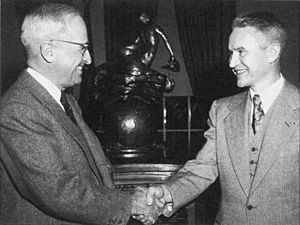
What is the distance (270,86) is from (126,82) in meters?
1.88

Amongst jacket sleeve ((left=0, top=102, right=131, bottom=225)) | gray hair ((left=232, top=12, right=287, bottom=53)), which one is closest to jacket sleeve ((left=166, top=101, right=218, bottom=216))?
gray hair ((left=232, top=12, right=287, bottom=53))

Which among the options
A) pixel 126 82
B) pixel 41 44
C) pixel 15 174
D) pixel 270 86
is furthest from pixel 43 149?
pixel 126 82

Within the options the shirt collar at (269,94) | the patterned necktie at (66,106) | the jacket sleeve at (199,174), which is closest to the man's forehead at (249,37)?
the shirt collar at (269,94)

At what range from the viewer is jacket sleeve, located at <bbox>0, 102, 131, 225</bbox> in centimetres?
173

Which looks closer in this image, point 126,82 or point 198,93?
point 126,82

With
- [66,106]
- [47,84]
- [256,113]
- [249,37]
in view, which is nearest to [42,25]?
[47,84]

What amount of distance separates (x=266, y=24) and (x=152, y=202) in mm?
1080

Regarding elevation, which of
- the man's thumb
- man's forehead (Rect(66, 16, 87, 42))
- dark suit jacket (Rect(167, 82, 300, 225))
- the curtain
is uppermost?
man's forehead (Rect(66, 16, 87, 42))

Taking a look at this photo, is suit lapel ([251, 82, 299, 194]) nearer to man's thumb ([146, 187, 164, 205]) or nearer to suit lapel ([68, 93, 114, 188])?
man's thumb ([146, 187, 164, 205])

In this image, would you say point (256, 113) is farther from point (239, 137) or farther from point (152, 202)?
point (152, 202)

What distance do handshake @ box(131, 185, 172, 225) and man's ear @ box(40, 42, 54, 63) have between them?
77cm

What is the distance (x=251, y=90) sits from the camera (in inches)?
86.4

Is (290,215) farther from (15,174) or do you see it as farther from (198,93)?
(198,93)

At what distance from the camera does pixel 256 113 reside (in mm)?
2150
